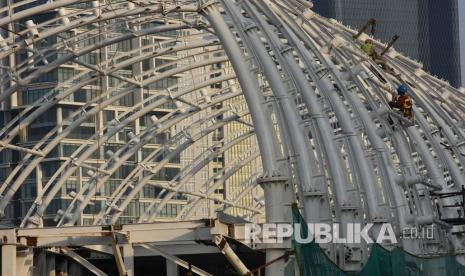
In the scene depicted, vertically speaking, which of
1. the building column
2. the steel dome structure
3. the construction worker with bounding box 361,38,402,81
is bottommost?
the building column

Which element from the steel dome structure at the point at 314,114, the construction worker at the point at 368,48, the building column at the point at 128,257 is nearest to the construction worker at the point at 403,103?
the steel dome structure at the point at 314,114

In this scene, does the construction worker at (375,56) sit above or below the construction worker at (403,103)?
above

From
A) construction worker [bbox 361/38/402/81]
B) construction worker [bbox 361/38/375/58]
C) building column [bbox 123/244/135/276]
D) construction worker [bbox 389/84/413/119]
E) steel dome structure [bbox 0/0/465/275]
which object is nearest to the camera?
building column [bbox 123/244/135/276]

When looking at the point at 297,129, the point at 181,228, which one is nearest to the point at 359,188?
the point at 297,129

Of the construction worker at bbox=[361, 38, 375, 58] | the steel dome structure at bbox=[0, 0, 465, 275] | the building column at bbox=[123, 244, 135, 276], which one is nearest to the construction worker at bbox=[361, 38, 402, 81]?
the construction worker at bbox=[361, 38, 375, 58]

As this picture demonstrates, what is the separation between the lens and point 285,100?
45625 mm

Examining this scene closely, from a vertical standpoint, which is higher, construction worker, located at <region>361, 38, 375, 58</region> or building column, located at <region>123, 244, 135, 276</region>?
construction worker, located at <region>361, 38, 375, 58</region>

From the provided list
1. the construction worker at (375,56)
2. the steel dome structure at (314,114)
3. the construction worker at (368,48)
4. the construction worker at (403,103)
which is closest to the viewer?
the steel dome structure at (314,114)

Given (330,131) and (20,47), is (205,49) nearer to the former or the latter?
(20,47)

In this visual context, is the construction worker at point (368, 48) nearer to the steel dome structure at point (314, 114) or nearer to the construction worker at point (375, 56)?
the construction worker at point (375, 56)

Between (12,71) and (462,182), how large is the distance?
63.8 ft

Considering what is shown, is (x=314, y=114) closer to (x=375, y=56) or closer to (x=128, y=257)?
(x=128, y=257)

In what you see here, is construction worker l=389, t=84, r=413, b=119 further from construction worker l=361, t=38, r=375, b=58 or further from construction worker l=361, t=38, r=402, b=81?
construction worker l=361, t=38, r=402, b=81

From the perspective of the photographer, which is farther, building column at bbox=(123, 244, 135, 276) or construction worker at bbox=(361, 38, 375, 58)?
construction worker at bbox=(361, 38, 375, 58)
